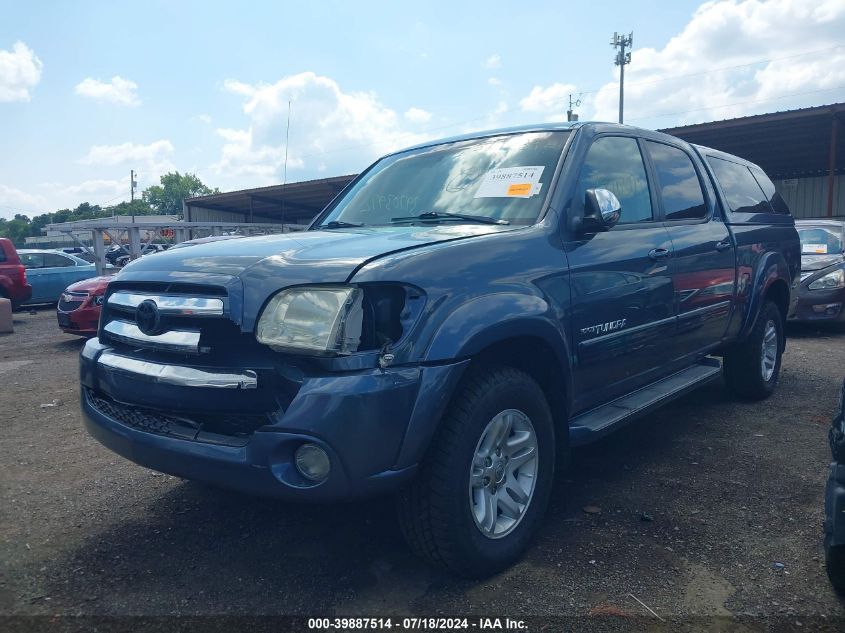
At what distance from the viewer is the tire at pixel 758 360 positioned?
16.6ft

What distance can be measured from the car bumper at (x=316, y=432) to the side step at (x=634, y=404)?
0.97m

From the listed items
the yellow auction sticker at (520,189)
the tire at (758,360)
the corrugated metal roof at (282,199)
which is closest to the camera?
the yellow auction sticker at (520,189)

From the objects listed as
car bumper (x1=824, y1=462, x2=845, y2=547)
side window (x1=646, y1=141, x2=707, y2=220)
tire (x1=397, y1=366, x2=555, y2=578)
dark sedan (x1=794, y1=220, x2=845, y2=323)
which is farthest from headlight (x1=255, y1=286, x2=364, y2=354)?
dark sedan (x1=794, y1=220, x2=845, y2=323)

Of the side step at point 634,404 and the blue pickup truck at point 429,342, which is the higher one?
the blue pickup truck at point 429,342

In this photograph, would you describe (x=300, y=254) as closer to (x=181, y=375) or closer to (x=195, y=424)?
(x=181, y=375)

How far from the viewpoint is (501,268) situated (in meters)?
2.70

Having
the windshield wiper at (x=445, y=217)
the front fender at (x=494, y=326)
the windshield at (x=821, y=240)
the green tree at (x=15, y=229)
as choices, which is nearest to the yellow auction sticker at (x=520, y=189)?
the windshield wiper at (x=445, y=217)

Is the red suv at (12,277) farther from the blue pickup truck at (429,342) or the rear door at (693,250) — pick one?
the rear door at (693,250)

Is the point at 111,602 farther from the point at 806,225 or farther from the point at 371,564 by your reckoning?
the point at 806,225

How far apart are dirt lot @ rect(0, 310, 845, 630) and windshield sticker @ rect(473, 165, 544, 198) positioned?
1.57m

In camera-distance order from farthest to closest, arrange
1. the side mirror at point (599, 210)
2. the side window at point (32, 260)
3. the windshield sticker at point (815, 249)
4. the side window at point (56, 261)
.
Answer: the side window at point (56, 261), the side window at point (32, 260), the windshield sticker at point (815, 249), the side mirror at point (599, 210)

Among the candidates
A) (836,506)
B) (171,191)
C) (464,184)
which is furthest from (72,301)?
(171,191)

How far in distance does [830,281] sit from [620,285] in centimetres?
647

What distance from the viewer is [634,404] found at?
11.5 ft
